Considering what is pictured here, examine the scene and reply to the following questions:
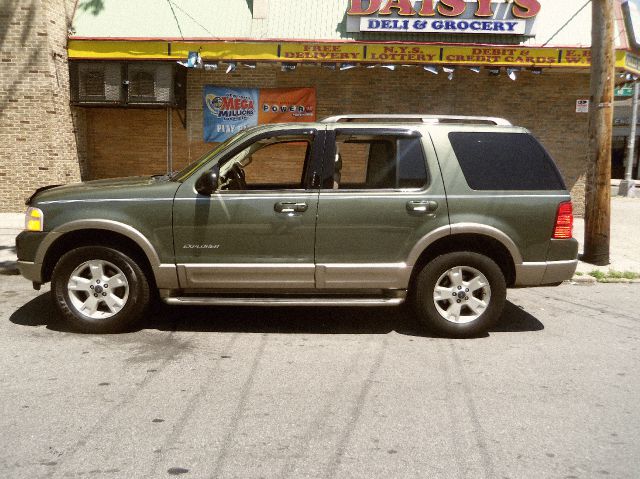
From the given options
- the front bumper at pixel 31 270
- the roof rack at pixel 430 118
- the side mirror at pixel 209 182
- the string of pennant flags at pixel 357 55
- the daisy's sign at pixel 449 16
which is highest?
the daisy's sign at pixel 449 16

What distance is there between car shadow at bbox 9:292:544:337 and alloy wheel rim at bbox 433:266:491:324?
312mm

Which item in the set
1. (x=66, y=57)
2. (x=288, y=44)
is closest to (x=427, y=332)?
(x=288, y=44)

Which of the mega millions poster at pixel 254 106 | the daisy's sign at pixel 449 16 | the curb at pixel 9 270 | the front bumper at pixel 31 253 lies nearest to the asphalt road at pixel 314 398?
the front bumper at pixel 31 253

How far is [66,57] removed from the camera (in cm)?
1329

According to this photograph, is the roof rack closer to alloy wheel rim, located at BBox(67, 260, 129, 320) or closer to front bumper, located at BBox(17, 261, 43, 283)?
alloy wheel rim, located at BBox(67, 260, 129, 320)

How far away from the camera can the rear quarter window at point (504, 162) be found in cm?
561

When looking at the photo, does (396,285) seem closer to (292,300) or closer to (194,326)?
(292,300)

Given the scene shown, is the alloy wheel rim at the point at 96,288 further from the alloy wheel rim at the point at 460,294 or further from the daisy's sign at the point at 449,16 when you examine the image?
the daisy's sign at the point at 449,16

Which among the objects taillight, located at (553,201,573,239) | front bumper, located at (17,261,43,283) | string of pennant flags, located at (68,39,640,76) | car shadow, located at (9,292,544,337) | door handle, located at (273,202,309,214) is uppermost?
string of pennant flags, located at (68,39,640,76)

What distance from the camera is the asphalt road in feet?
11.0

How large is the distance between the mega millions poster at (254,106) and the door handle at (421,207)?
8935 mm

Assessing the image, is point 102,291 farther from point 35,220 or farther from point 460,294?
point 460,294

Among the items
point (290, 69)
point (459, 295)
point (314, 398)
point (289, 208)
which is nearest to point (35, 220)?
point (289, 208)

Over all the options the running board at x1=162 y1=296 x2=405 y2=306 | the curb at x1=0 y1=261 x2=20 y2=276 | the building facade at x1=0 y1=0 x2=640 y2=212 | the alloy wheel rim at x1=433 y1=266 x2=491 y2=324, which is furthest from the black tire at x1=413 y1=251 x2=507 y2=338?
the building facade at x1=0 y1=0 x2=640 y2=212
